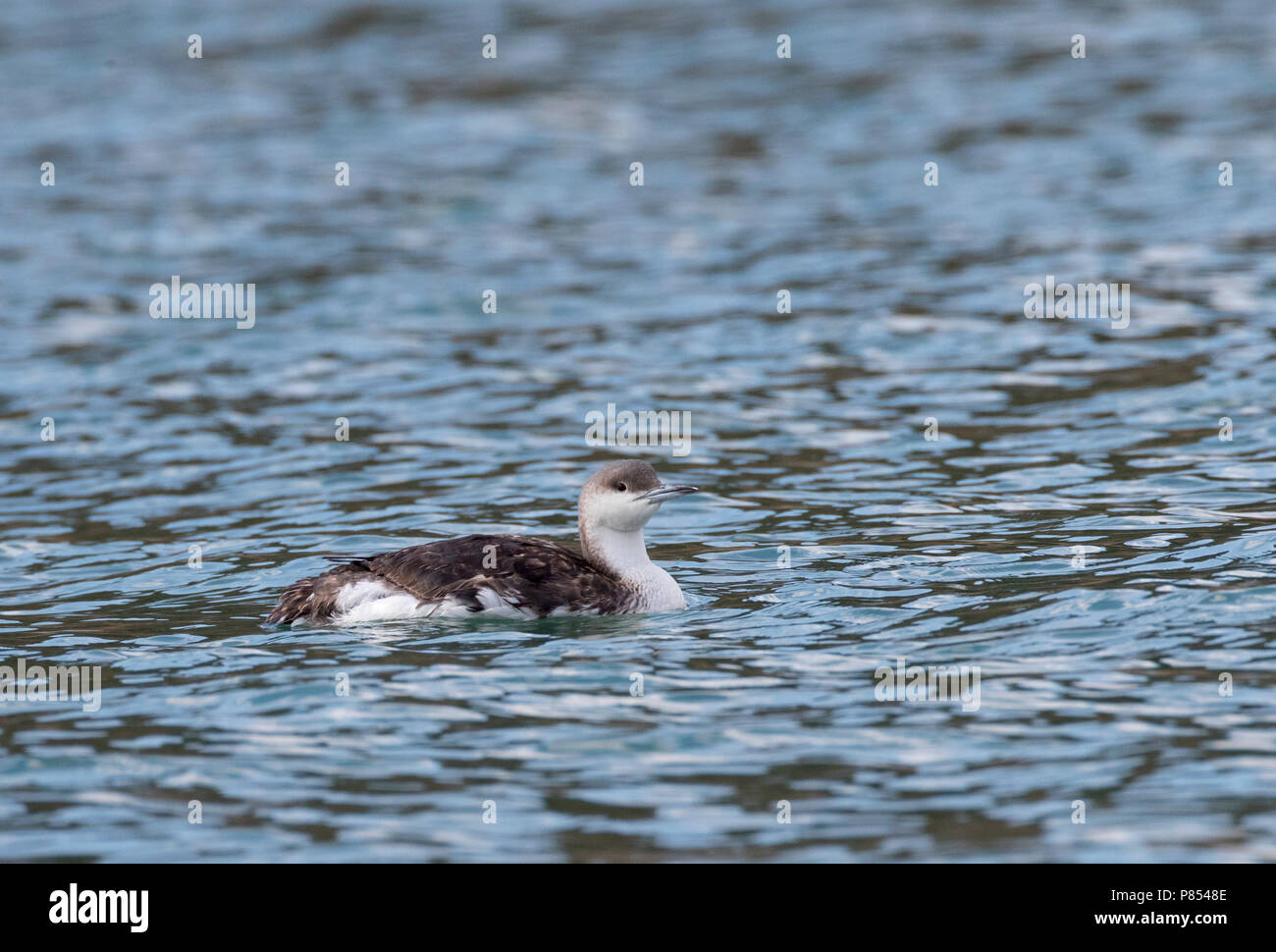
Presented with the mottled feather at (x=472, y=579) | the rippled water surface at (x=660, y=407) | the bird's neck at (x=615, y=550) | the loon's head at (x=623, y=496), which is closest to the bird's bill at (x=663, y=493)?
the loon's head at (x=623, y=496)

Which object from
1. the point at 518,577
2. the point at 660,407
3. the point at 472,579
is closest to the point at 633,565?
the point at 518,577

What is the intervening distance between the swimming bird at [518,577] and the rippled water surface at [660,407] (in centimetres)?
21

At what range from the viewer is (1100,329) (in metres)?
19.6

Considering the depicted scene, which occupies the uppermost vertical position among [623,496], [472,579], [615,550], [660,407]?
[660,407]

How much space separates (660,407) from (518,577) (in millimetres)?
6643

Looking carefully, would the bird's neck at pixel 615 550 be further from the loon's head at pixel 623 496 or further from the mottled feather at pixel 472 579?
the mottled feather at pixel 472 579

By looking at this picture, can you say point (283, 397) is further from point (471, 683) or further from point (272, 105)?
point (272, 105)

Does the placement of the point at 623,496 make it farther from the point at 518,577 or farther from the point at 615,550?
the point at 518,577

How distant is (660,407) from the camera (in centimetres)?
1802

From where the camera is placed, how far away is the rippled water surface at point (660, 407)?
8875 mm

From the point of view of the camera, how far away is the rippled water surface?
888cm

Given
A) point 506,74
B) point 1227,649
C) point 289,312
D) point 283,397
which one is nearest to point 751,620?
point 1227,649

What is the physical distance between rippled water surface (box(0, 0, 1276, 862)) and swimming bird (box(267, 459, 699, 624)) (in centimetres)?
21
